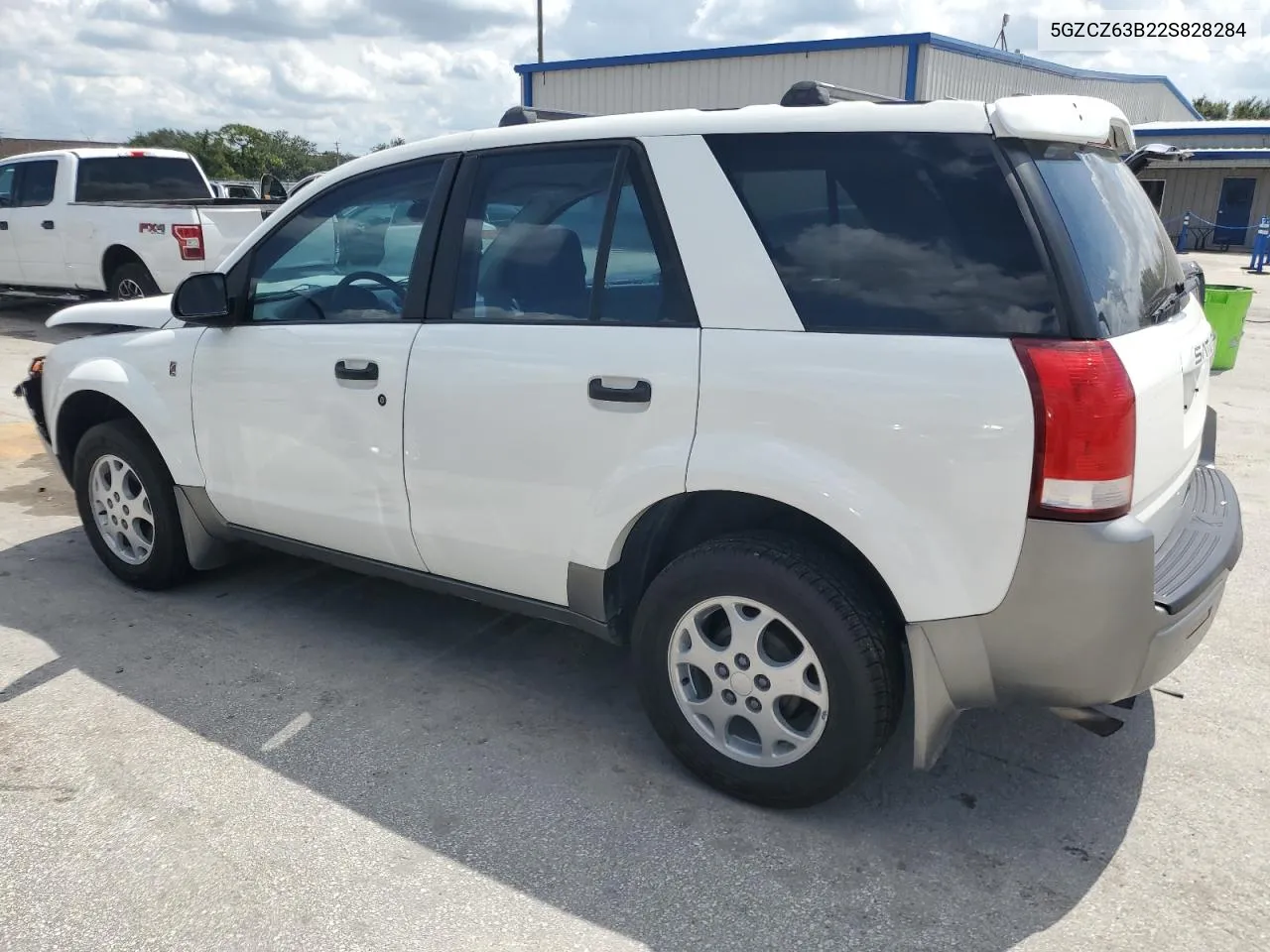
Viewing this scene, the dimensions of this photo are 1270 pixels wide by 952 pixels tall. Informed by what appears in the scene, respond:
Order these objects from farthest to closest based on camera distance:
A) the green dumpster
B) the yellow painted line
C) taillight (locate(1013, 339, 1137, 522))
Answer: the green dumpster → the yellow painted line → taillight (locate(1013, 339, 1137, 522))

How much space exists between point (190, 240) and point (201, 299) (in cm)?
769

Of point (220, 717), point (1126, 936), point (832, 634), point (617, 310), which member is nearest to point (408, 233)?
point (617, 310)

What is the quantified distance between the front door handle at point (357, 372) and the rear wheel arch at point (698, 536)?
1.07 m

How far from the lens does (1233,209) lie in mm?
29500

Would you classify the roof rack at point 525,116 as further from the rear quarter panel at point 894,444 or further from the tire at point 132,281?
the tire at point 132,281

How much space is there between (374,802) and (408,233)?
1.88m

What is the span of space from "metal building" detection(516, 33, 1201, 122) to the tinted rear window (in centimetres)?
859

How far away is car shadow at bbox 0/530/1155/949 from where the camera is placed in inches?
99.0

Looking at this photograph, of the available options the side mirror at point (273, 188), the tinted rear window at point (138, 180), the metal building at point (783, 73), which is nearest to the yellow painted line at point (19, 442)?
the tinted rear window at point (138, 180)

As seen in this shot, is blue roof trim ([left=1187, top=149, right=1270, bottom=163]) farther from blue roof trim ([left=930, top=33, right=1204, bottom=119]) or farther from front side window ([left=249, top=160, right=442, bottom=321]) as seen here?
front side window ([left=249, top=160, right=442, bottom=321])

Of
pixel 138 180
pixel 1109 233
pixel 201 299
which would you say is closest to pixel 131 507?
pixel 201 299

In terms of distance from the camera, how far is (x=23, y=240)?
40.7 feet

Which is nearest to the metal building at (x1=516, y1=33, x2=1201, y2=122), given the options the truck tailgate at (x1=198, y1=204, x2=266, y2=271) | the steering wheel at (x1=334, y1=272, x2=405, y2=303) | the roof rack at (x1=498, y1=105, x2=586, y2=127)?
the truck tailgate at (x1=198, y1=204, x2=266, y2=271)

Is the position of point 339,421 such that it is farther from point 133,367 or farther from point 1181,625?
point 1181,625
